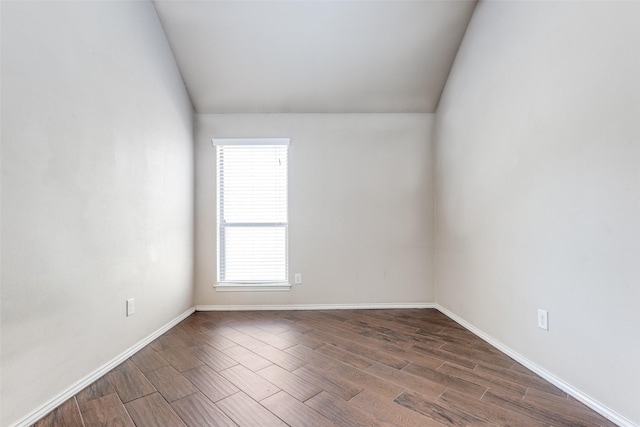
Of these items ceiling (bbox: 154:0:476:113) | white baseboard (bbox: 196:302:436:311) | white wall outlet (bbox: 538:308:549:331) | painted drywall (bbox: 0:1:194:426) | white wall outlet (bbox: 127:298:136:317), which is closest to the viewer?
painted drywall (bbox: 0:1:194:426)

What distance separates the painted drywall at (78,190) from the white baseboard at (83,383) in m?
0.03

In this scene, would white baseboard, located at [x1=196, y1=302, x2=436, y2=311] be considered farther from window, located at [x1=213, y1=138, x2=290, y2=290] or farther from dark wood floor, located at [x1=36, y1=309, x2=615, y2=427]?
dark wood floor, located at [x1=36, y1=309, x2=615, y2=427]

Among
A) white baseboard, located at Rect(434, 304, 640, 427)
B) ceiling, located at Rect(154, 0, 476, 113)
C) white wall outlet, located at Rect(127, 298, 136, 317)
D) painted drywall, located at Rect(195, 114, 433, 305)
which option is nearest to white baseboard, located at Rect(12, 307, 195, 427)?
white wall outlet, located at Rect(127, 298, 136, 317)

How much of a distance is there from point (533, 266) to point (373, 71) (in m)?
2.32

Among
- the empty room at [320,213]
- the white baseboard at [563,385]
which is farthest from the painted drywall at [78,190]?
the white baseboard at [563,385]

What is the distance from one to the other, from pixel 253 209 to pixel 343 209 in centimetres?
103

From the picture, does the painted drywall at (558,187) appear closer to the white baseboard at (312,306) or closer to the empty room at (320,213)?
the empty room at (320,213)

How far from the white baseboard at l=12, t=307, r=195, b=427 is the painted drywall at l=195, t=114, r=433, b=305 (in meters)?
1.03

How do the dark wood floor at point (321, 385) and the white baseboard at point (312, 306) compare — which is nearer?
the dark wood floor at point (321, 385)

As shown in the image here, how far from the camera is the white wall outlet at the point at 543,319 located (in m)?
1.89

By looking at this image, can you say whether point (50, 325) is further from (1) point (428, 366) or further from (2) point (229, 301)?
(1) point (428, 366)

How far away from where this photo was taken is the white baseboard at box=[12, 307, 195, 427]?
4.84 feet

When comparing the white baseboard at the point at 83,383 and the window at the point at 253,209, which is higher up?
the window at the point at 253,209

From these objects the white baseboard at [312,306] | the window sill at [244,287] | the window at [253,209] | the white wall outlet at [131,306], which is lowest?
the white baseboard at [312,306]
